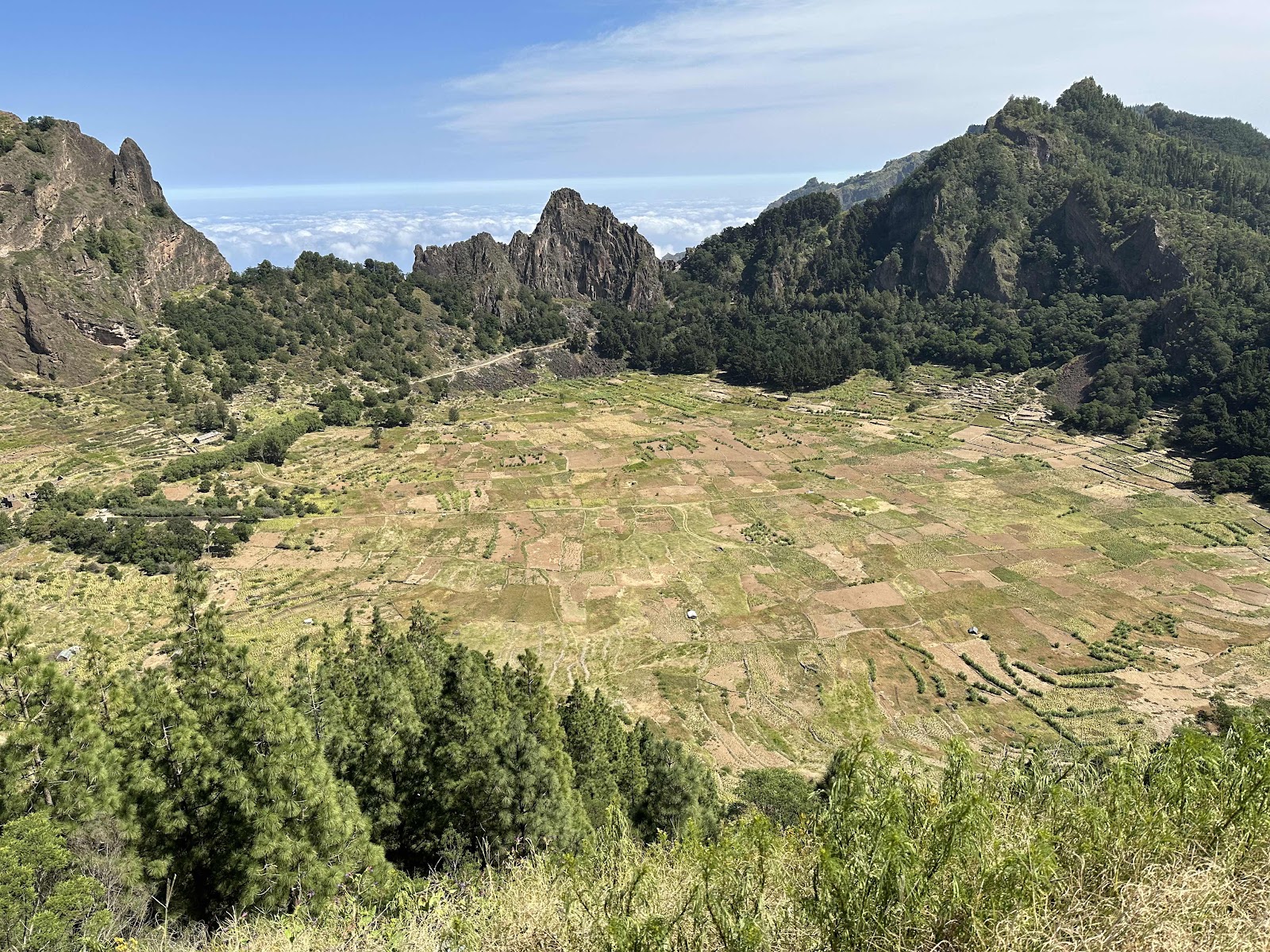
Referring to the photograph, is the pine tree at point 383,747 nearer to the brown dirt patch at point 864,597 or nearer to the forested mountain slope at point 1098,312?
the brown dirt patch at point 864,597

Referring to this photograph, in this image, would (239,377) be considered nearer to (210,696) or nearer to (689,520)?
(689,520)

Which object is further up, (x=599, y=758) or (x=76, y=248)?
(x=76, y=248)

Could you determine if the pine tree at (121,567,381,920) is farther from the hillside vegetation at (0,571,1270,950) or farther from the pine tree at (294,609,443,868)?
the pine tree at (294,609,443,868)

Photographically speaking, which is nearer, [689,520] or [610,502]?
[689,520]

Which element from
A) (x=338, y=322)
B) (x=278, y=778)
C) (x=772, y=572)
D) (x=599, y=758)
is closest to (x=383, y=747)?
(x=278, y=778)

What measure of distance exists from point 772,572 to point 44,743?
199ft

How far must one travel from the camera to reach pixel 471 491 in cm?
9438

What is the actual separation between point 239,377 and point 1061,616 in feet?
457

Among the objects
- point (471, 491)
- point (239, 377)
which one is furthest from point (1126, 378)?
point (239, 377)

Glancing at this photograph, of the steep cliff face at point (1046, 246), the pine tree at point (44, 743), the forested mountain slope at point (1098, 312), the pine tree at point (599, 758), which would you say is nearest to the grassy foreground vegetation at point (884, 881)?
the pine tree at point (44, 743)

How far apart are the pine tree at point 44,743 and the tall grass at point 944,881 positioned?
804 cm

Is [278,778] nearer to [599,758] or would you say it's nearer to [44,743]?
[44,743]

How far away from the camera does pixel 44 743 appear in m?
19.6

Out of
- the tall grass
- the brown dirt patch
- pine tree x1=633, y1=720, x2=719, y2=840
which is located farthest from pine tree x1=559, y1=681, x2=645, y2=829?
the brown dirt patch
